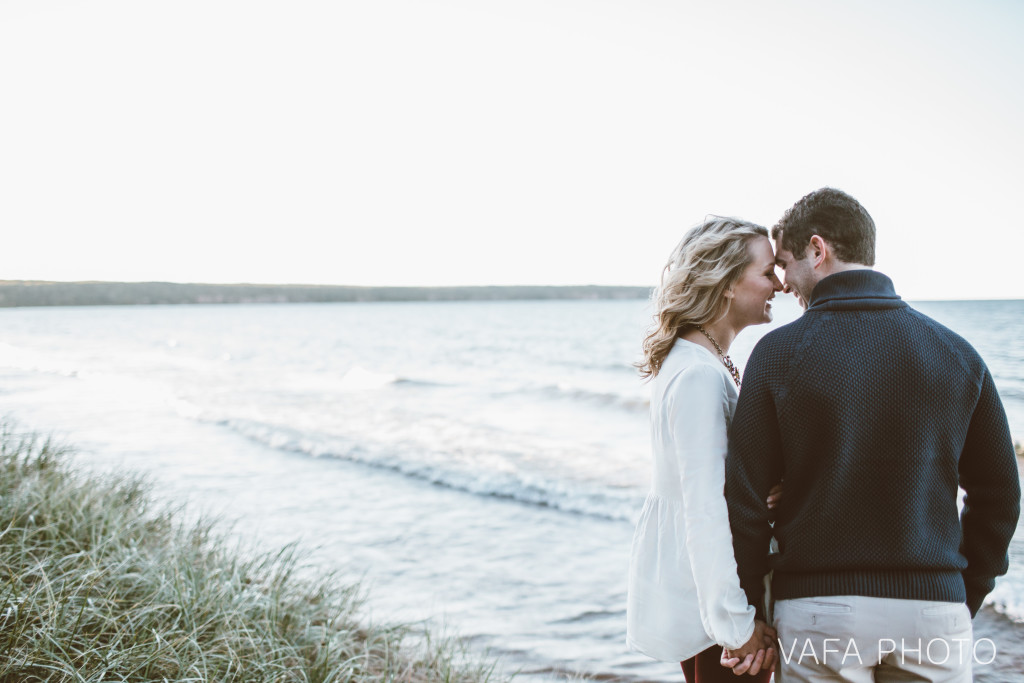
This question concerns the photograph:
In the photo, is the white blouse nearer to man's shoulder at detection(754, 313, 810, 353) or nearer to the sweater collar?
man's shoulder at detection(754, 313, 810, 353)

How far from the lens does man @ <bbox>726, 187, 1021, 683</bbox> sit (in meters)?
1.75

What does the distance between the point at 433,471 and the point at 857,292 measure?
8.60 m

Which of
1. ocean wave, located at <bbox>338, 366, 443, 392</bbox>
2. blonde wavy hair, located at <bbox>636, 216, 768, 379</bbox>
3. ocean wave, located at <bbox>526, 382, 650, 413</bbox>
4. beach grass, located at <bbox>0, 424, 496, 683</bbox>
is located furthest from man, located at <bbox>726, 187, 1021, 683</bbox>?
ocean wave, located at <bbox>338, 366, 443, 392</bbox>

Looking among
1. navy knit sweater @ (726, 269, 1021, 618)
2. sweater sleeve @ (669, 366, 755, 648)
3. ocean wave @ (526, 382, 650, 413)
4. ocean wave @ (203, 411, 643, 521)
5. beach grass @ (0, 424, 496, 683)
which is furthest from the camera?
ocean wave @ (526, 382, 650, 413)

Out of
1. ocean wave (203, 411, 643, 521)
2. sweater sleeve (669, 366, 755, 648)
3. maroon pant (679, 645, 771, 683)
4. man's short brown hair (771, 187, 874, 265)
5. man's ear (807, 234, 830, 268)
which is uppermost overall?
man's short brown hair (771, 187, 874, 265)

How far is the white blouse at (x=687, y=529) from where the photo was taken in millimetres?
1882

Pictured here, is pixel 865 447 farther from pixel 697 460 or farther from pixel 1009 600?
pixel 1009 600

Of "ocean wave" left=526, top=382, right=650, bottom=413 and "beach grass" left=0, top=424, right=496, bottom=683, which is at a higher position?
"beach grass" left=0, top=424, right=496, bottom=683

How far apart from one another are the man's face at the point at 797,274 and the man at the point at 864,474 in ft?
0.32

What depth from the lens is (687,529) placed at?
1931 millimetres

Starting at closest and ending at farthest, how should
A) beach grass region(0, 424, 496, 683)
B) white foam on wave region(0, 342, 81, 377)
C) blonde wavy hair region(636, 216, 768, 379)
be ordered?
blonde wavy hair region(636, 216, 768, 379)
beach grass region(0, 424, 496, 683)
white foam on wave region(0, 342, 81, 377)

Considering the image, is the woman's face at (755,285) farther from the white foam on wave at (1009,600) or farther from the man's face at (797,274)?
the white foam on wave at (1009,600)

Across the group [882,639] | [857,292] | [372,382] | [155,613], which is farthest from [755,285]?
[372,382]

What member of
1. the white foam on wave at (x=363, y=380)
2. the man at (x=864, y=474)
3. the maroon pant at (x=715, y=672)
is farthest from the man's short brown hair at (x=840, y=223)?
the white foam on wave at (x=363, y=380)
